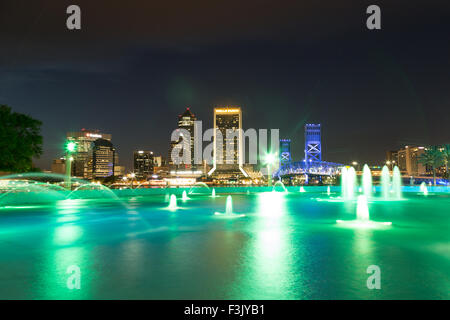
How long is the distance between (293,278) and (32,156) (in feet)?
126

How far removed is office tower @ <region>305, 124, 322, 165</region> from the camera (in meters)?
171

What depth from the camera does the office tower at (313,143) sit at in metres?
171

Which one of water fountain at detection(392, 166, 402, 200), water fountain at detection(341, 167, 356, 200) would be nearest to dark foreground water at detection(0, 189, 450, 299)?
water fountain at detection(341, 167, 356, 200)

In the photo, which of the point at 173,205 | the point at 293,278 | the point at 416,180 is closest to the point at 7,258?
the point at 293,278

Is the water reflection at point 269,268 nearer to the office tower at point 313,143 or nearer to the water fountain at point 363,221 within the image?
the water fountain at point 363,221

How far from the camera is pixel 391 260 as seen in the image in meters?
9.82

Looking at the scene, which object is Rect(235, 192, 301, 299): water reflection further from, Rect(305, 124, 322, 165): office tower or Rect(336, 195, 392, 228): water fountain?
Rect(305, 124, 322, 165): office tower

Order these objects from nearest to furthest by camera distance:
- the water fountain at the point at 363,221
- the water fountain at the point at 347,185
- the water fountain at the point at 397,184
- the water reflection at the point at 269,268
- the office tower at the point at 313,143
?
the water reflection at the point at 269,268 → the water fountain at the point at 363,221 → the water fountain at the point at 397,184 → the water fountain at the point at 347,185 → the office tower at the point at 313,143

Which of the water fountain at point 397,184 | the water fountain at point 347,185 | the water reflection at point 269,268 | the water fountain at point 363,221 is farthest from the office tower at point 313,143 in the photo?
the water reflection at point 269,268

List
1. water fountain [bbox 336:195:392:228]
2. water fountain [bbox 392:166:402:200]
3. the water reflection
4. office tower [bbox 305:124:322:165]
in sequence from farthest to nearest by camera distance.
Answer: office tower [bbox 305:124:322:165]
water fountain [bbox 392:166:402:200]
water fountain [bbox 336:195:392:228]
the water reflection

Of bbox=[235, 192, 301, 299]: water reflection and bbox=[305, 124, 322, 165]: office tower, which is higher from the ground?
bbox=[305, 124, 322, 165]: office tower

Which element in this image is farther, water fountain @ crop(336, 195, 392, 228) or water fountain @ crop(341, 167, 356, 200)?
water fountain @ crop(341, 167, 356, 200)

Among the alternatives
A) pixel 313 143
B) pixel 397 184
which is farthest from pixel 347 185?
pixel 313 143
